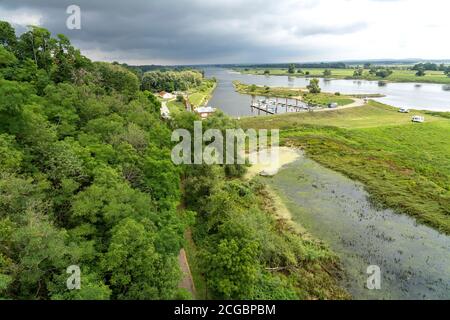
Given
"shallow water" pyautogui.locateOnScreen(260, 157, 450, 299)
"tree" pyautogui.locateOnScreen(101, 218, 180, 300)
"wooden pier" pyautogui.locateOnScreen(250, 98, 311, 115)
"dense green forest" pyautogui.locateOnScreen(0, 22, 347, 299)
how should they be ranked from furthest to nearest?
"wooden pier" pyautogui.locateOnScreen(250, 98, 311, 115)
"shallow water" pyautogui.locateOnScreen(260, 157, 450, 299)
"tree" pyautogui.locateOnScreen(101, 218, 180, 300)
"dense green forest" pyautogui.locateOnScreen(0, 22, 347, 299)

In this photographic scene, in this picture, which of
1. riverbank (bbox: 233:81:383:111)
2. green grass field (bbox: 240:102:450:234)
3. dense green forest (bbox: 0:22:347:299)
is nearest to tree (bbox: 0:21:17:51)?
dense green forest (bbox: 0:22:347:299)

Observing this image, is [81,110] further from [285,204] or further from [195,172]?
[285,204]

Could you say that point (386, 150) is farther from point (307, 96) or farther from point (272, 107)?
point (307, 96)

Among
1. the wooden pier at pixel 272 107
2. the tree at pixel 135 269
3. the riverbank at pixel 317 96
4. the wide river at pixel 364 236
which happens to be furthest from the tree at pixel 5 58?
the riverbank at pixel 317 96

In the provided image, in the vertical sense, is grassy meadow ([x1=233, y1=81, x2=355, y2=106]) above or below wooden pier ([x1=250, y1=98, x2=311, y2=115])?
above

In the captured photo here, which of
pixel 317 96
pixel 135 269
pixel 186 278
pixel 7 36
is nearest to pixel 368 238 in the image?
pixel 186 278

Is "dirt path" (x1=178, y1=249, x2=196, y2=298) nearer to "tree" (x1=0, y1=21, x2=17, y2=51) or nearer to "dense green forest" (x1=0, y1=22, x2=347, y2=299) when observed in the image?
"dense green forest" (x1=0, y1=22, x2=347, y2=299)
